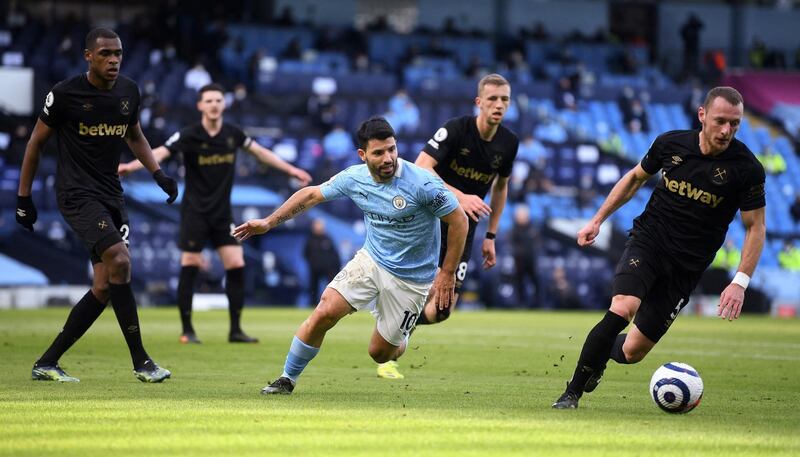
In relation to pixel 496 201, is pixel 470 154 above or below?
above

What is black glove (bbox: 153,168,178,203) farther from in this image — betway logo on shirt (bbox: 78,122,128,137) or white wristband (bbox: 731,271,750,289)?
white wristband (bbox: 731,271,750,289)

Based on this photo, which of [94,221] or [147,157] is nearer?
[94,221]

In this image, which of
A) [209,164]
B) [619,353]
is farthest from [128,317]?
[209,164]

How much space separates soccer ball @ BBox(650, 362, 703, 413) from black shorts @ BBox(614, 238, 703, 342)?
0.55 m

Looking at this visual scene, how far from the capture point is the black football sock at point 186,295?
48.8 ft

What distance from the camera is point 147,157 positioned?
1049 cm

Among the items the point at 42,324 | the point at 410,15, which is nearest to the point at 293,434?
the point at 42,324

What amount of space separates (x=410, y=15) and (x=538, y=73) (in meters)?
7.24

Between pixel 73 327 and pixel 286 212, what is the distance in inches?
90.1

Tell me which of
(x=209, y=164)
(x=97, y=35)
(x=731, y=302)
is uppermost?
(x=97, y=35)

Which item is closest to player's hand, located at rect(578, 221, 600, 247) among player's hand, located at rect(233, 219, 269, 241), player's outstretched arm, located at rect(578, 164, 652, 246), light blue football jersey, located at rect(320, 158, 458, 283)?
player's outstretched arm, located at rect(578, 164, 652, 246)

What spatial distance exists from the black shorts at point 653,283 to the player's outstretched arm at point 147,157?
349cm

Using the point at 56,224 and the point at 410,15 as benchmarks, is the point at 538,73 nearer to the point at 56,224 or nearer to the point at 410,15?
the point at 410,15

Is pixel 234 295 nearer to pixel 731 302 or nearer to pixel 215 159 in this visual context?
pixel 215 159
